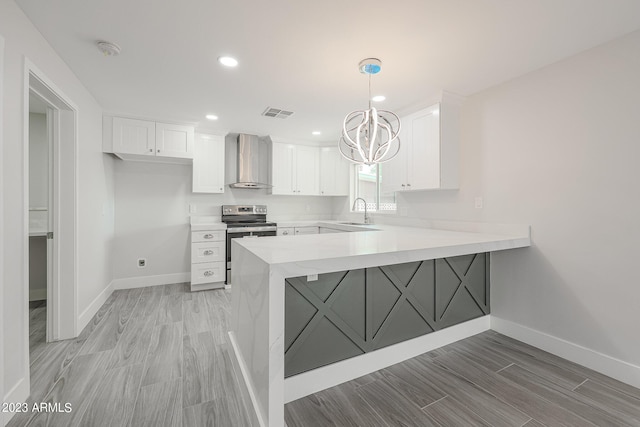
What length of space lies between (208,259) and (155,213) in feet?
3.69

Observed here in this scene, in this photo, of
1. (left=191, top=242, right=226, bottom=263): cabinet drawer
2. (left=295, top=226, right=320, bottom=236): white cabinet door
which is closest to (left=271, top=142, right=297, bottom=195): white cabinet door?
(left=295, top=226, right=320, bottom=236): white cabinet door

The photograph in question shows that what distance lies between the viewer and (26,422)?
1.54 meters

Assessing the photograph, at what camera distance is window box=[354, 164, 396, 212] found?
4296mm

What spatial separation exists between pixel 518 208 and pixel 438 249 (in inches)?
48.9

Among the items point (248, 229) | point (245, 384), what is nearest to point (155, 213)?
point (248, 229)

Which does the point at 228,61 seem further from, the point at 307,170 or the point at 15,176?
the point at 307,170

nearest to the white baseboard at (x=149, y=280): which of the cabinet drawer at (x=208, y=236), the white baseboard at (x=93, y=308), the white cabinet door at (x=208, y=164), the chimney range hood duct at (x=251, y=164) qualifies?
the white baseboard at (x=93, y=308)

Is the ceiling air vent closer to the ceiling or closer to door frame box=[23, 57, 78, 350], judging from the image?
the ceiling

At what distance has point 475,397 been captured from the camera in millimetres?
1773

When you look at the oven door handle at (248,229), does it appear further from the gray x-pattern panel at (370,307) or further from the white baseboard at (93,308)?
the gray x-pattern panel at (370,307)

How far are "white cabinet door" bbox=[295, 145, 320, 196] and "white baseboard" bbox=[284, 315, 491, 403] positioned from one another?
10.6 ft

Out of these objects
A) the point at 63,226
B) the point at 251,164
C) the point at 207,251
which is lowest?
the point at 207,251

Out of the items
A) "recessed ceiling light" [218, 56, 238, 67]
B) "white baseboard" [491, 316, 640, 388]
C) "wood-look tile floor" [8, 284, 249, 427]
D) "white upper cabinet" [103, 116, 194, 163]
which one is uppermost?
"recessed ceiling light" [218, 56, 238, 67]

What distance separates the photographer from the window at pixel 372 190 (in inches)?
169
